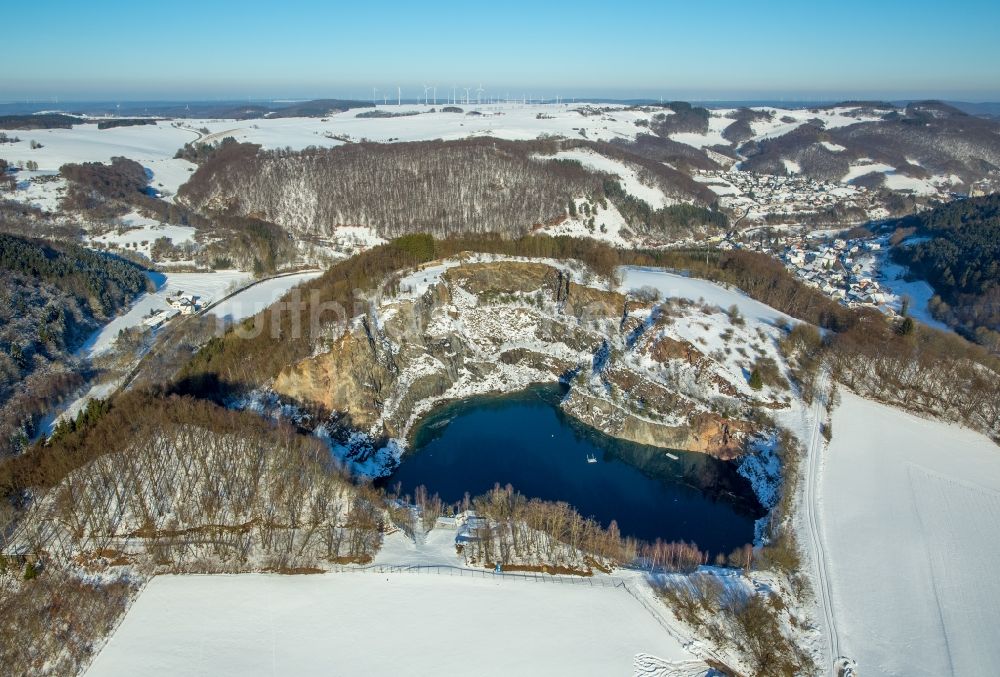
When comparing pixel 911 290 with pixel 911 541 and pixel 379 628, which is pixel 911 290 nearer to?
pixel 911 541

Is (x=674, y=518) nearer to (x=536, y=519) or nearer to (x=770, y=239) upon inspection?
(x=536, y=519)

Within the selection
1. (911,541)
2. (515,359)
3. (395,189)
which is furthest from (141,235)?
(911,541)

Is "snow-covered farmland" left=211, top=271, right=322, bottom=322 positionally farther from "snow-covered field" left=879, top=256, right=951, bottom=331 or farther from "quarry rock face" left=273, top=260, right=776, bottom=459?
"snow-covered field" left=879, top=256, right=951, bottom=331

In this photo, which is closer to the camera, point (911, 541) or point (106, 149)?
point (911, 541)

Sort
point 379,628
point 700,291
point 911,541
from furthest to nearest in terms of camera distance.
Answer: point 700,291
point 911,541
point 379,628

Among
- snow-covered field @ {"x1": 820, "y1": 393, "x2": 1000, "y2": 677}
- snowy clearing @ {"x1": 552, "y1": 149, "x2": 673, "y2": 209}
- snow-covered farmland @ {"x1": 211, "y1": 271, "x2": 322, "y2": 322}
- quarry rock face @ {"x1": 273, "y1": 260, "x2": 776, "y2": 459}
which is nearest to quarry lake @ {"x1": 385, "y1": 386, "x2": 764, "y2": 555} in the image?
quarry rock face @ {"x1": 273, "y1": 260, "x2": 776, "y2": 459}

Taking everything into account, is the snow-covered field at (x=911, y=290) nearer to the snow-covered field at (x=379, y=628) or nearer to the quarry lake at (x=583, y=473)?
the quarry lake at (x=583, y=473)
